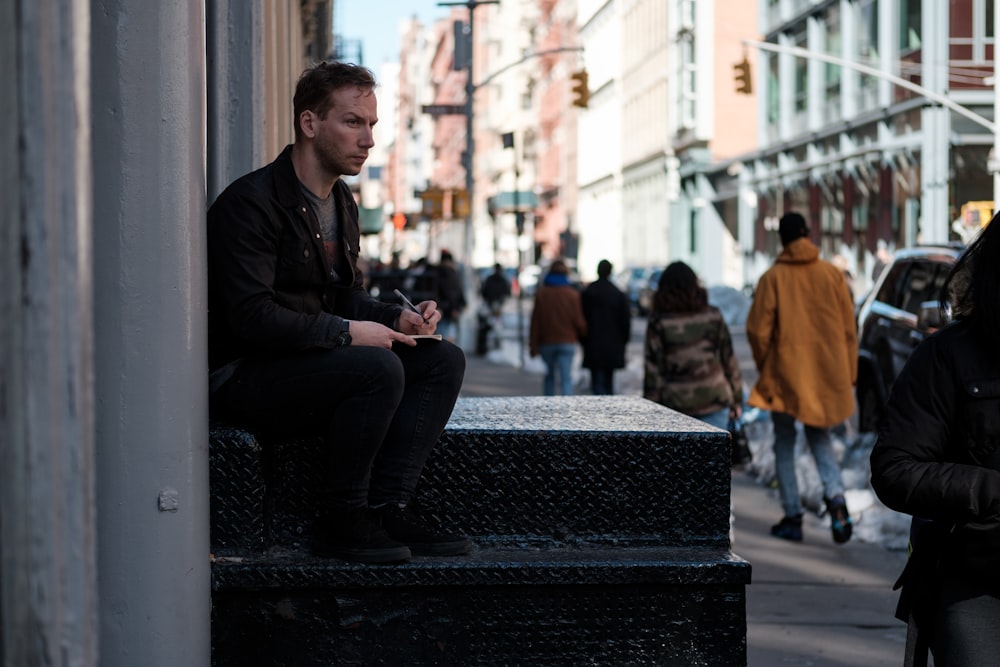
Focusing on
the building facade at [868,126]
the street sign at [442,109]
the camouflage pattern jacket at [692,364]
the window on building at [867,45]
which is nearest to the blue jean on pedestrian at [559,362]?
the camouflage pattern jacket at [692,364]

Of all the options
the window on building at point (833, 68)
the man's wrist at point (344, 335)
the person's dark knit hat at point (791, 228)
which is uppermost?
the window on building at point (833, 68)

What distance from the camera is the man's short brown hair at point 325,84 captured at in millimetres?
3861

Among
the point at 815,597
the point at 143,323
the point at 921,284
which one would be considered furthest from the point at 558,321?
the point at 143,323

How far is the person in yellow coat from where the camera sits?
10.2 meters

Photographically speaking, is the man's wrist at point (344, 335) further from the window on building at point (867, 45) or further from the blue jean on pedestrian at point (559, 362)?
the window on building at point (867, 45)

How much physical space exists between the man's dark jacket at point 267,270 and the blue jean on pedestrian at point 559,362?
47.6 feet

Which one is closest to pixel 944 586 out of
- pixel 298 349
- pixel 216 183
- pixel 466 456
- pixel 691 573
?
pixel 691 573

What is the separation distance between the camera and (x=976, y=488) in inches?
127

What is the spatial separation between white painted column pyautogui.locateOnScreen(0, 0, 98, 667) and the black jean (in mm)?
1960

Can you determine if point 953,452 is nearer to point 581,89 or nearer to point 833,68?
point 581,89

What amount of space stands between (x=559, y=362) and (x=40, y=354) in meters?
17.1

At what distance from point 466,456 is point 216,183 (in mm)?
2128

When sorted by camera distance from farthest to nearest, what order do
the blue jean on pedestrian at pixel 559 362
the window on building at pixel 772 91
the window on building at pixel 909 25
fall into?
the window on building at pixel 772 91, the window on building at pixel 909 25, the blue jean on pedestrian at pixel 559 362

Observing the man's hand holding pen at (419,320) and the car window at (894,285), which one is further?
the car window at (894,285)
